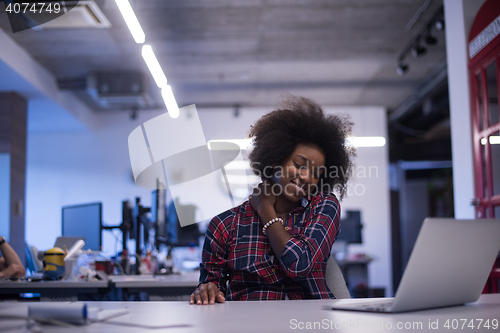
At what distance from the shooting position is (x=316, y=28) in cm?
495

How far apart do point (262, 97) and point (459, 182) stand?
4.17 metres

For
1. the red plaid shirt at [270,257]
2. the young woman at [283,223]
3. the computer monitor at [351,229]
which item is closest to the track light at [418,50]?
the computer monitor at [351,229]

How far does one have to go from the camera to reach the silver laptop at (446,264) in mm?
871

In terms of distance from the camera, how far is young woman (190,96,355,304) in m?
→ 1.43

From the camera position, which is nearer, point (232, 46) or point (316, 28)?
point (316, 28)

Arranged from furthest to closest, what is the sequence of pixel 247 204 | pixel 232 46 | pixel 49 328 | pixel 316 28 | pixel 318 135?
1. pixel 232 46
2. pixel 316 28
3. pixel 318 135
4. pixel 247 204
5. pixel 49 328

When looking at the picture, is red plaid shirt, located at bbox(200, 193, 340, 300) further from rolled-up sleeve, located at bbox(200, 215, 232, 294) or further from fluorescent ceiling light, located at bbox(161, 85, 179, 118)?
fluorescent ceiling light, located at bbox(161, 85, 179, 118)

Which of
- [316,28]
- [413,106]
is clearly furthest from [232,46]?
[413,106]

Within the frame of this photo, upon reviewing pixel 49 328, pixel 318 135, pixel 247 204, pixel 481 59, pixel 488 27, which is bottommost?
pixel 49 328

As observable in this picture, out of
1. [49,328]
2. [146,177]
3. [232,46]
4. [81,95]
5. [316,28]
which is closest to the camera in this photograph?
[49,328]

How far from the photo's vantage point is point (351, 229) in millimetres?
5965

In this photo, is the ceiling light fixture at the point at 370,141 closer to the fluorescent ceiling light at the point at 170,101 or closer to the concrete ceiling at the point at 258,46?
the concrete ceiling at the point at 258,46

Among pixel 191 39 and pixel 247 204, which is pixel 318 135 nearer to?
pixel 247 204

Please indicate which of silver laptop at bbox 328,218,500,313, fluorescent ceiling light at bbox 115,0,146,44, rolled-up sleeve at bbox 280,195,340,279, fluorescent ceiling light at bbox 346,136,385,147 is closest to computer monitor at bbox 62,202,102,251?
fluorescent ceiling light at bbox 115,0,146,44
